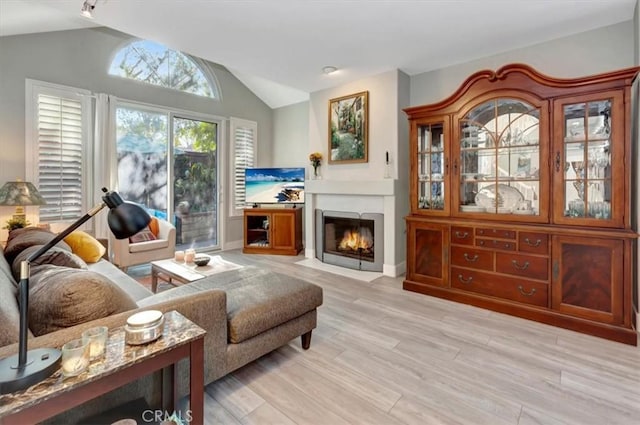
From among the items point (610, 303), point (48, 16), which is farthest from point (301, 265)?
point (48, 16)

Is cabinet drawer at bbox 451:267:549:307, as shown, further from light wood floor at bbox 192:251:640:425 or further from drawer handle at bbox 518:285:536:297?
light wood floor at bbox 192:251:640:425

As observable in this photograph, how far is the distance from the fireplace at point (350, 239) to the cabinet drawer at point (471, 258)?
1.12m

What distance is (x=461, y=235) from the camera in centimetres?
320

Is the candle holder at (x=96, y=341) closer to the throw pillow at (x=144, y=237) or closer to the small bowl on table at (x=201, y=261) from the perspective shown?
the small bowl on table at (x=201, y=261)

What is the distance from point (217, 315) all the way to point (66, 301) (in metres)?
0.65

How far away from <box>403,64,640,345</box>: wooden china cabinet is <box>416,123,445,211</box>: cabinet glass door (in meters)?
0.01

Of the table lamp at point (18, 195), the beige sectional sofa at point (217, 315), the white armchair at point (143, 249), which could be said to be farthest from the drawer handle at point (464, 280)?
the table lamp at point (18, 195)

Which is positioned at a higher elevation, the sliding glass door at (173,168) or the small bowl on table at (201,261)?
the sliding glass door at (173,168)

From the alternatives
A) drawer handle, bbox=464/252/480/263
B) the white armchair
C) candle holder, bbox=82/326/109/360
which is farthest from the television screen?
candle holder, bbox=82/326/109/360

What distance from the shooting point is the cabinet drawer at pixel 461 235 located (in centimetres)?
314

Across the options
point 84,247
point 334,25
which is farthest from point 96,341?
point 334,25

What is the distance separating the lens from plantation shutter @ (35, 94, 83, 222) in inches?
148

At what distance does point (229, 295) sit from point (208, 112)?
166 inches

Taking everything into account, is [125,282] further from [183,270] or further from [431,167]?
[431,167]
